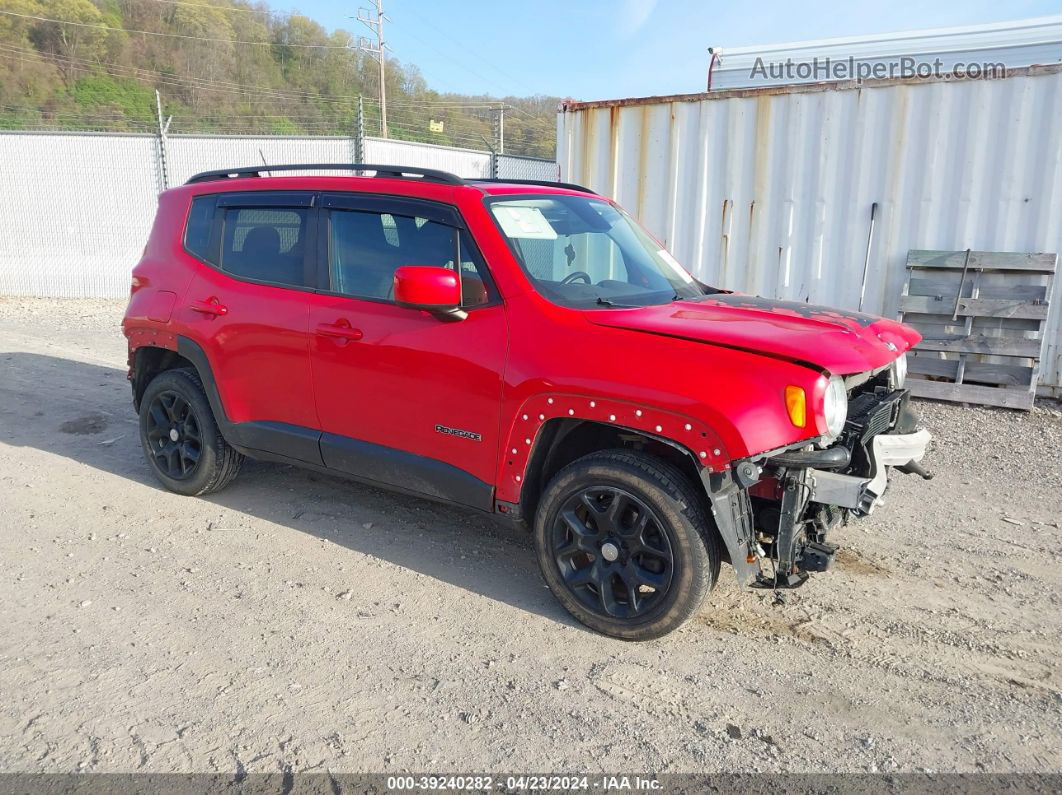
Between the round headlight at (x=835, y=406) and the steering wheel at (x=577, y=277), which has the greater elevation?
the steering wheel at (x=577, y=277)

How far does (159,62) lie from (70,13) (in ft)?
19.7

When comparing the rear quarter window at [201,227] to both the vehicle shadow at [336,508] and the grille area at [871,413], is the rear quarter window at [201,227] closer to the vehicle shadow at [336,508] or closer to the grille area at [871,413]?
the vehicle shadow at [336,508]

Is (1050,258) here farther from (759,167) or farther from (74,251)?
(74,251)

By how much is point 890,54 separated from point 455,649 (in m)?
8.01

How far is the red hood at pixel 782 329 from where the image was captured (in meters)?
3.03

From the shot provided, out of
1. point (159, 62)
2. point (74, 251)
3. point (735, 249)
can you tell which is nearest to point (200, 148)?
point (74, 251)

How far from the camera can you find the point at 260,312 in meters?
4.36

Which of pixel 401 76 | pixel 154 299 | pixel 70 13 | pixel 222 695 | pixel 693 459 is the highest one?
pixel 70 13

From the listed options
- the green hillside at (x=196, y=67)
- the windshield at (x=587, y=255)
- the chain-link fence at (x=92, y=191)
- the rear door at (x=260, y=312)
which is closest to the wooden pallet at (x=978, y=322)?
the windshield at (x=587, y=255)

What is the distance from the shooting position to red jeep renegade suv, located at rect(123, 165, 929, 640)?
3070 mm

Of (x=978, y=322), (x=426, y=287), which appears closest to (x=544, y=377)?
(x=426, y=287)

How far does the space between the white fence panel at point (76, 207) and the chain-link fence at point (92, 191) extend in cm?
2

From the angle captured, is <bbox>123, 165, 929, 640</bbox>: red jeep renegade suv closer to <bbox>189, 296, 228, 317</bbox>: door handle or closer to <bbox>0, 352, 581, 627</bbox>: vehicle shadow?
<bbox>189, 296, 228, 317</bbox>: door handle

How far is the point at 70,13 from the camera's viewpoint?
5138cm
